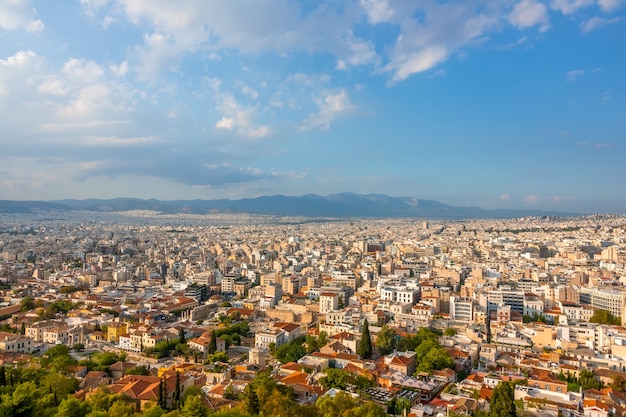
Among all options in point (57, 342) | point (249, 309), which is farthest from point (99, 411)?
point (249, 309)

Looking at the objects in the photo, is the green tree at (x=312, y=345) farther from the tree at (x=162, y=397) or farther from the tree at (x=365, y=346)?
the tree at (x=162, y=397)

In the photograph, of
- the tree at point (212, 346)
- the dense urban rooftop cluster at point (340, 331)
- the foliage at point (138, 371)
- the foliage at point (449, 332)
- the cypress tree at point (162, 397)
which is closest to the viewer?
the cypress tree at point (162, 397)

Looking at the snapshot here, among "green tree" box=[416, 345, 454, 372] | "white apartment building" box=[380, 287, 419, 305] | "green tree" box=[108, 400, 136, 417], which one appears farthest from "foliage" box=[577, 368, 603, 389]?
"green tree" box=[108, 400, 136, 417]

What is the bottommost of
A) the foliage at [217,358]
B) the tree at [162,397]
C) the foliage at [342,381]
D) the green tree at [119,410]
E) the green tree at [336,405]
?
the foliage at [217,358]

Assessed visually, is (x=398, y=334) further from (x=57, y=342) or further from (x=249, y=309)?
(x=57, y=342)

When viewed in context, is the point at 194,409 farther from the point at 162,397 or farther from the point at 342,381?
the point at 342,381

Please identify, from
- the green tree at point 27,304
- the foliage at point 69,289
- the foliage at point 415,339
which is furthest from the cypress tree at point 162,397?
the foliage at point 69,289
